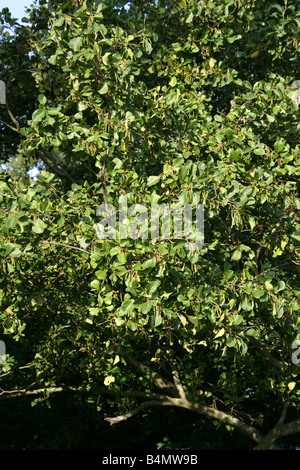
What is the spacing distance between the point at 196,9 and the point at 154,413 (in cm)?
721

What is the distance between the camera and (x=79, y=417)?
30.9 ft

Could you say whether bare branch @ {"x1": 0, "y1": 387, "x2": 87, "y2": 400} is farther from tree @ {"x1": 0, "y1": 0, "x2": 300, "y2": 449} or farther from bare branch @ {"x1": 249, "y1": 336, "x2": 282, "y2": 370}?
bare branch @ {"x1": 249, "y1": 336, "x2": 282, "y2": 370}

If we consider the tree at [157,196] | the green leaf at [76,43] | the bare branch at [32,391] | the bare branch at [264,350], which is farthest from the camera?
the bare branch at [32,391]

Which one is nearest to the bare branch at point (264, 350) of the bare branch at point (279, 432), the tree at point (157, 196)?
the tree at point (157, 196)

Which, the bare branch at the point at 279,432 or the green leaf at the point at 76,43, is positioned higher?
the green leaf at the point at 76,43

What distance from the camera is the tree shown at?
410cm

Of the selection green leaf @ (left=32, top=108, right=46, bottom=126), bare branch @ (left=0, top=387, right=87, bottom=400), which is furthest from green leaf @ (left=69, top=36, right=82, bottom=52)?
bare branch @ (left=0, top=387, right=87, bottom=400)

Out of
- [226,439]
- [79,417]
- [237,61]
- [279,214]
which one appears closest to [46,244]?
[279,214]

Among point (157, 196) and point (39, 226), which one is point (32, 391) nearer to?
point (39, 226)

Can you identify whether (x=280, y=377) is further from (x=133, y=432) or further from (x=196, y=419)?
(x=133, y=432)

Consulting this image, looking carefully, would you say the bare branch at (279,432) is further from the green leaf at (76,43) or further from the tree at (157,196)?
the green leaf at (76,43)

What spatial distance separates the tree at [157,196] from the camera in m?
4.10

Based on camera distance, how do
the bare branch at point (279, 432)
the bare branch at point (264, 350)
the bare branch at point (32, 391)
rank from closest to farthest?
the bare branch at point (264, 350) → the bare branch at point (32, 391) → the bare branch at point (279, 432)

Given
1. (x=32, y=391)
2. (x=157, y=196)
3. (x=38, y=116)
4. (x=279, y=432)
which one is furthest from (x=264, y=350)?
(x=38, y=116)
